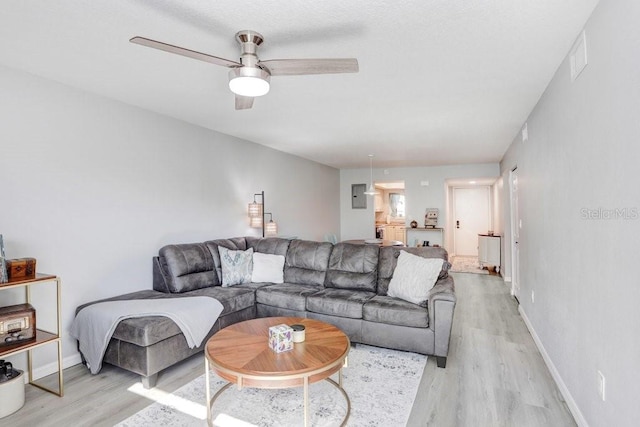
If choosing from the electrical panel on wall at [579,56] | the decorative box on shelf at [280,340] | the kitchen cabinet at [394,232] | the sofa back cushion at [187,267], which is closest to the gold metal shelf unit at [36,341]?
the sofa back cushion at [187,267]

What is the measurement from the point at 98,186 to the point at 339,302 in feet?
8.51

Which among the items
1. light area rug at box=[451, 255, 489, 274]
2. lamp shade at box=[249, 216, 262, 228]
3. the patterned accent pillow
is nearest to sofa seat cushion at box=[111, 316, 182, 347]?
the patterned accent pillow

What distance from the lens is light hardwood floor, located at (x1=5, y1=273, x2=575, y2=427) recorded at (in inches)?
86.4

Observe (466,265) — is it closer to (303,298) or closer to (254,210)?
(254,210)

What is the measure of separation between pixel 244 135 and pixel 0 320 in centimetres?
346

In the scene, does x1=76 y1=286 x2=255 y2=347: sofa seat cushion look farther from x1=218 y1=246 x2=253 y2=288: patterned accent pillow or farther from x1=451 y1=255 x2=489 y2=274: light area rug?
x1=451 y1=255 x2=489 y2=274: light area rug

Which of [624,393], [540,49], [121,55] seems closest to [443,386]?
[624,393]

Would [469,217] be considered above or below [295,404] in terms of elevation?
above

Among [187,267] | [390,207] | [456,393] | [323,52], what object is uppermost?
[323,52]

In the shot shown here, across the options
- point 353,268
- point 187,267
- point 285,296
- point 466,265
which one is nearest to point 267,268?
point 285,296

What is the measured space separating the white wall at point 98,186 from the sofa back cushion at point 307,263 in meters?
1.19

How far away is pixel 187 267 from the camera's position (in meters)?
3.68

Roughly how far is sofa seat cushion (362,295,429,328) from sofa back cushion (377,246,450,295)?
1.22 ft

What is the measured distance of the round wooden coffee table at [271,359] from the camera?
6.09 ft
